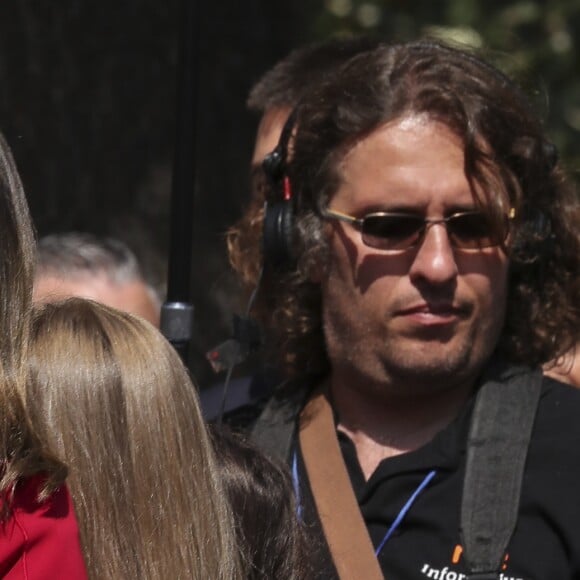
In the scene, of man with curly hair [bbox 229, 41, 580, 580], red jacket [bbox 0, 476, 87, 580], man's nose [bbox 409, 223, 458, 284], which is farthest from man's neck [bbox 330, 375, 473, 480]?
red jacket [bbox 0, 476, 87, 580]

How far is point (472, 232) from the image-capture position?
2871 mm

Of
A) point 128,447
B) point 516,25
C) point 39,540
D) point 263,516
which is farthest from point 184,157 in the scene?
point 516,25

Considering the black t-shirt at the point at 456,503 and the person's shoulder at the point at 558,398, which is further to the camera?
the person's shoulder at the point at 558,398

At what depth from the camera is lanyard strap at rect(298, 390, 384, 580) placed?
2648mm

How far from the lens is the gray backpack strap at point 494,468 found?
102 inches

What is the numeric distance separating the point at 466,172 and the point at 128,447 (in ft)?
3.59

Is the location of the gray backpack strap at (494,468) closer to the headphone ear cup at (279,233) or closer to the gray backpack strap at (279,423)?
the gray backpack strap at (279,423)

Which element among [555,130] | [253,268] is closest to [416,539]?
[253,268]

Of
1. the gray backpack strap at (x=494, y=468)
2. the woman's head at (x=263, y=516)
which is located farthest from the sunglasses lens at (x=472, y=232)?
the woman's head at (x=263, y=516)

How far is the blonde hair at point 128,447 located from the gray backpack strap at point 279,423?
76 cm

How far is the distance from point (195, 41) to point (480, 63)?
0.58 meters

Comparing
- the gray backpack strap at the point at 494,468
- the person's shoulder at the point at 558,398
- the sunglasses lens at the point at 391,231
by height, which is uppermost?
the sunglasses lens at the point at 391,231

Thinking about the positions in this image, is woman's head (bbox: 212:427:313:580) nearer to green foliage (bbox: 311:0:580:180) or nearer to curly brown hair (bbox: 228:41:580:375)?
curly brown hair (bbox: 228:41:580:375)

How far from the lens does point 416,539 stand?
2715 mm
